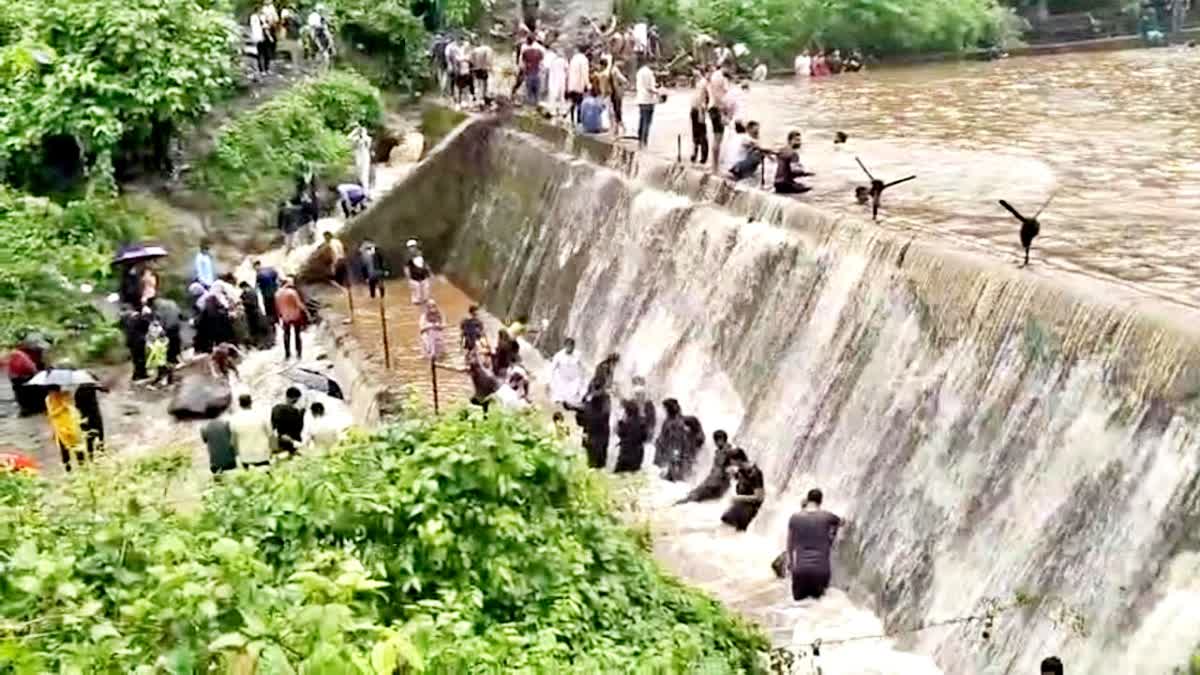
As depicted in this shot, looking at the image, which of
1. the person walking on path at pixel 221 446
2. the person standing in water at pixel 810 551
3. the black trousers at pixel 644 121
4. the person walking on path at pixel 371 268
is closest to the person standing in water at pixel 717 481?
the person standing in water at pixel 810 551

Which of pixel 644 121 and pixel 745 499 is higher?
pixel 644 121

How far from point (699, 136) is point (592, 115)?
3472 mm

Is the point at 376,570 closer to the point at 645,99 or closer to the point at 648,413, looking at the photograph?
the point at 648,413

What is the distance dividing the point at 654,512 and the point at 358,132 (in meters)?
13.8

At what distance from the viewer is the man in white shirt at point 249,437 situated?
42.4 feet

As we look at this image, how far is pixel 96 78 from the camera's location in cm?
2117

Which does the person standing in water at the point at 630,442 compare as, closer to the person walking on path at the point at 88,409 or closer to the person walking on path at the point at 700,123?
the person walking on path at the point at 700,123

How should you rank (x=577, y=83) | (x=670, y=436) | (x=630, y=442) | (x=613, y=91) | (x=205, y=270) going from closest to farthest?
1. (x=670, y=436)
2. (x=630, y=442)
3. (x=205, y=270)
4. (x=613, y=91)
5. (x=577, y=83)

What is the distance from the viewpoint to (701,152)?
17906mm

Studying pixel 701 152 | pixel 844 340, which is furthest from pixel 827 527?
pixel 701 152

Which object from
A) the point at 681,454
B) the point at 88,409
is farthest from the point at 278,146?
the point at 681,454

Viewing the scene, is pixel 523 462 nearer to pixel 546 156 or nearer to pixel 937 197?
pixel 937 197

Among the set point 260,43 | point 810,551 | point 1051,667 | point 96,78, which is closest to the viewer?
point 1051,667

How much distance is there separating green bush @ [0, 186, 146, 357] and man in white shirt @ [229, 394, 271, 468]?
6159mm
